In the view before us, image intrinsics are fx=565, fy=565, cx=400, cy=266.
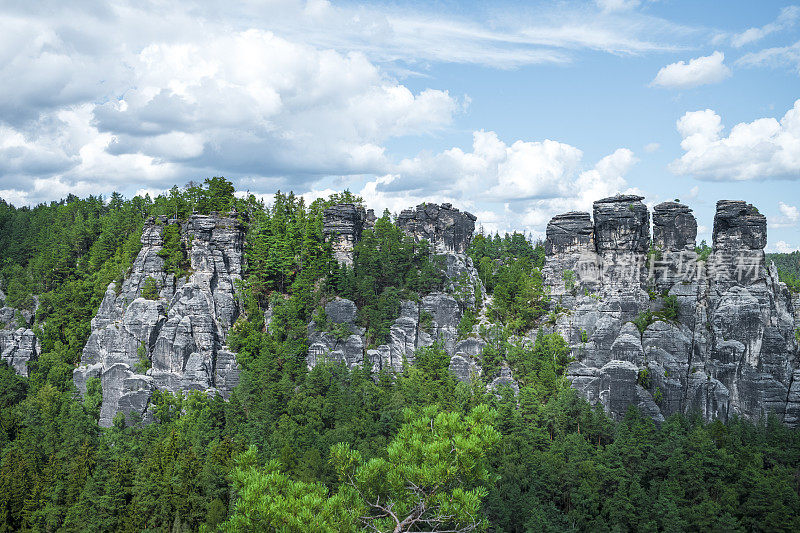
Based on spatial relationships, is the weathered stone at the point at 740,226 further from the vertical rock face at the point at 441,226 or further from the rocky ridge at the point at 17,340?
the rocky ridge at the point at 17,340

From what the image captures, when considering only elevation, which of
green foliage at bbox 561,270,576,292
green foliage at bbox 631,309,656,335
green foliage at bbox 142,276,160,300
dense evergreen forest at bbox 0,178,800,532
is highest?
green foliage at bbox 561,270,576,292

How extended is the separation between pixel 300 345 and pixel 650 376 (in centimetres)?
3240

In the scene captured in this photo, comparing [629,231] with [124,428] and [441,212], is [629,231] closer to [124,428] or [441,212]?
[441,212]

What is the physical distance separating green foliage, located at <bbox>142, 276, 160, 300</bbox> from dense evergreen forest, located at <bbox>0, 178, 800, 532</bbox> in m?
2.83

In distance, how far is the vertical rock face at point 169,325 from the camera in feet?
185

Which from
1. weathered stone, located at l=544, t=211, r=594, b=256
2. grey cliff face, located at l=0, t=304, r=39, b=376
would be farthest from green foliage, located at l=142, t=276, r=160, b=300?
weathered stone, located at l=544, t=211, r=594, b=256

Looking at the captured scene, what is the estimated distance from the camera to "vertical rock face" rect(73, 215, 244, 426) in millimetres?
56438

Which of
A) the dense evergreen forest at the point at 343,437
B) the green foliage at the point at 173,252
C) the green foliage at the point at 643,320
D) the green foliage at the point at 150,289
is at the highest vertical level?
the green foliage at the point at 173,252

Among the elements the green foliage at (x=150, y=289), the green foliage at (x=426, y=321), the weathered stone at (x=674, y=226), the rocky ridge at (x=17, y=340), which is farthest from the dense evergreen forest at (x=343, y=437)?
the weathered stone at (x=674, y=226)

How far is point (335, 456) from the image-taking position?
69.7 ft

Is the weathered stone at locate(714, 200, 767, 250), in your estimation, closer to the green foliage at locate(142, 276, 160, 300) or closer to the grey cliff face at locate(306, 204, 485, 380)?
the grey cliff face at locate(306, 204, 485, 380)

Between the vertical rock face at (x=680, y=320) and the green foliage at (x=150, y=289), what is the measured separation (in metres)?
42.3

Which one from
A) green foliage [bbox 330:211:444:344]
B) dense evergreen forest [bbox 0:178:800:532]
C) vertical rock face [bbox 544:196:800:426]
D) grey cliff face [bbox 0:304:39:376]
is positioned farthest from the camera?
grey cliff face [bbox 0:304:39:376]

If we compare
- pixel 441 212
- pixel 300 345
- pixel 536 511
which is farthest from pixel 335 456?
pixel 441 212
